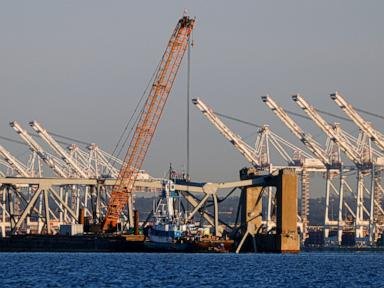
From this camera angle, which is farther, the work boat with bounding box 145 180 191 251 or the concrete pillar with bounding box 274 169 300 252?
the concrete pillar with bounding box 274 169 300 252

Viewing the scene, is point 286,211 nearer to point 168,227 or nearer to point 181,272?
point 168,227

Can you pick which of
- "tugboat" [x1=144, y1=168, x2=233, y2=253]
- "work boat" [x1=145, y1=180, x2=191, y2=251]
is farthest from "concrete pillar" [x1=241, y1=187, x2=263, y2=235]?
"work boat" [x1=145, y1=180, x2=191, y2=251]

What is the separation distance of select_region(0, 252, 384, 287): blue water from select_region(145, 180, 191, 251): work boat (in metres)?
14.3

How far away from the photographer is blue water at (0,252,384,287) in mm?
105625

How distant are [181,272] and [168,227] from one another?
5491 cm

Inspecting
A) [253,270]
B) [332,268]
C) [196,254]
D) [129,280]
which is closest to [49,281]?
[129,280]

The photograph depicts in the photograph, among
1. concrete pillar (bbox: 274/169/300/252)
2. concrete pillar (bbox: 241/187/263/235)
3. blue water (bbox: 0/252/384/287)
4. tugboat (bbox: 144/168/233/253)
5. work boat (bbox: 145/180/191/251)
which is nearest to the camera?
blue water (bbox: 0/252/384/287)

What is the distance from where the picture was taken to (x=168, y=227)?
177 m

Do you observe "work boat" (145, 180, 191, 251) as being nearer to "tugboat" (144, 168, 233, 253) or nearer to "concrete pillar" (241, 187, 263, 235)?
"tugboat" (144, 168, 233, 253)

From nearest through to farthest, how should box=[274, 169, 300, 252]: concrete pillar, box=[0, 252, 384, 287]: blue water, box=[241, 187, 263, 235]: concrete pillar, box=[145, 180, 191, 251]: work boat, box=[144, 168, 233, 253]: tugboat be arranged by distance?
box=[0, 252, 384, 287]: blue water → box=[144, 168, 233, 253]: tugboat → box=[145, 180, 191, 251]: work boat → box=[274, 169, 300, 252]: concrete pillar → box=[241, 187, 263, 235]: concrete pillar

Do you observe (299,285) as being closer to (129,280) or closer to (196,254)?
(129,280)

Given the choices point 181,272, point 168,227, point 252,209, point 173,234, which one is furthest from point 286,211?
point 181,272

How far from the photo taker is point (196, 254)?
570 feet

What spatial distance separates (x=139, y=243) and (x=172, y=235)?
4437mm
